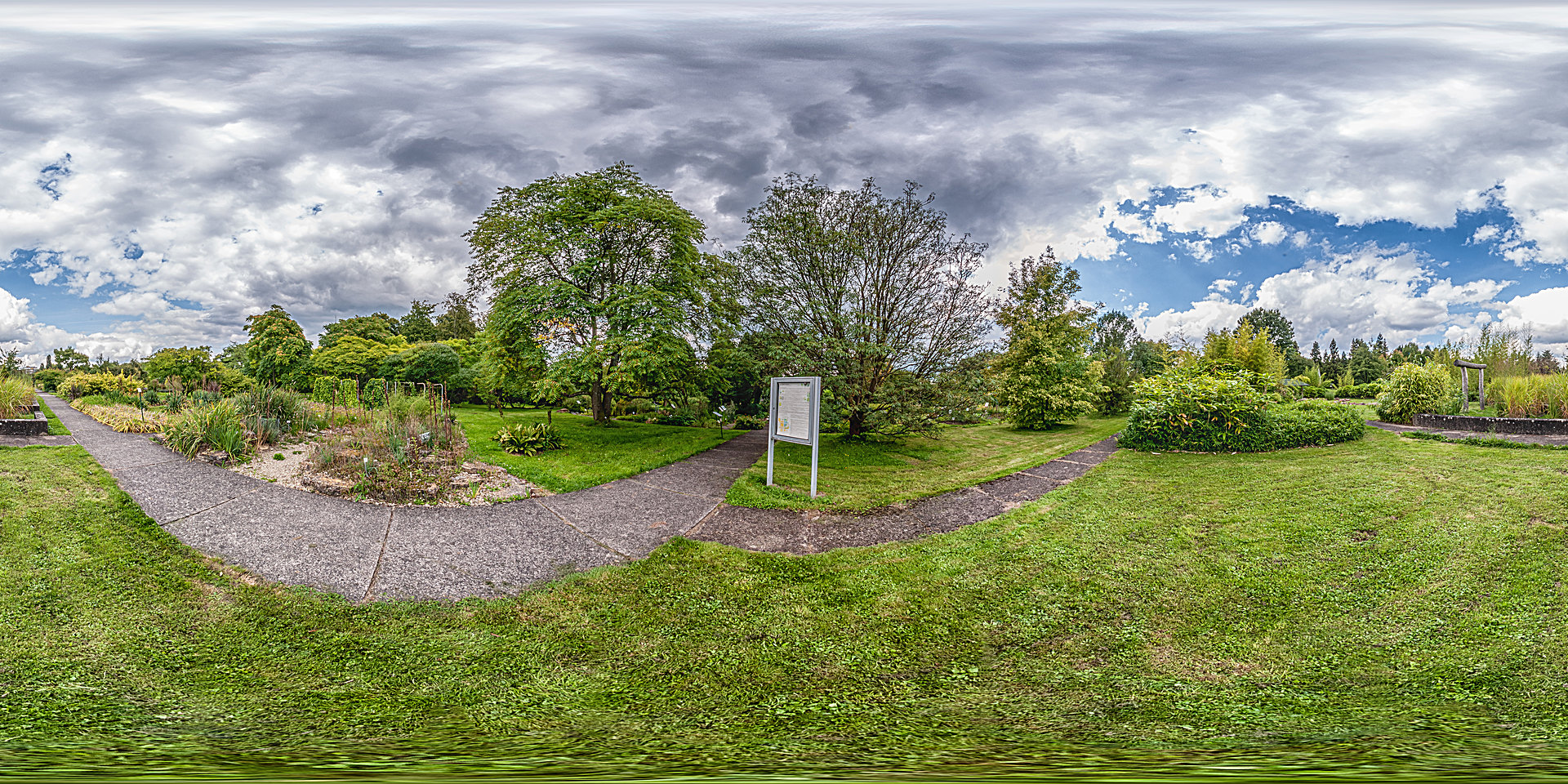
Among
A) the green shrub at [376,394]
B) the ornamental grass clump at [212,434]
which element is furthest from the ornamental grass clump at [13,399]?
the green shrub at [376,394]

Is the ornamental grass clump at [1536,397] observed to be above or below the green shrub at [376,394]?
above

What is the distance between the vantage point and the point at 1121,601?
3.52 meters

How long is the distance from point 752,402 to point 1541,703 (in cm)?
1214

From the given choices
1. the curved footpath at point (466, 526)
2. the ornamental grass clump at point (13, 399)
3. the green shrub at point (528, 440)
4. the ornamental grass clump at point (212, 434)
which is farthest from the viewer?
the ornamental grass clump at point (13, 399)

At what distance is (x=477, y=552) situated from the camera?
445 centimetres

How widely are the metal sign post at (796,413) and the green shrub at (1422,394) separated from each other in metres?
12.3

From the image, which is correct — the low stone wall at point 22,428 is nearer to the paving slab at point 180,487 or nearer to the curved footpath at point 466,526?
the curved footpath at point 466,526

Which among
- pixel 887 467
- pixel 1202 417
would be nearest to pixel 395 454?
pixel 887 467

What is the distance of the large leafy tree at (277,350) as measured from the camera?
725 inches

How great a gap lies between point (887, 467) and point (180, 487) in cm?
808

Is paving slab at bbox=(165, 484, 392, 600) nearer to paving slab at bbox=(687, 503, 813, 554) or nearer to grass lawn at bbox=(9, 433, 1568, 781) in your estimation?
grass lawn at bbox=(9, 433, 1568, 781)

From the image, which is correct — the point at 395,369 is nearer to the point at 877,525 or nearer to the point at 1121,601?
the point at 877,525

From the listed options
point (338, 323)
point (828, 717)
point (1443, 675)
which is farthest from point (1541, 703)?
point (338, 323)

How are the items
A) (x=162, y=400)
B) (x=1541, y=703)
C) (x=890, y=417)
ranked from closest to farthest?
(x=1541, y=703) → (x=890, y=417) → (x=162, y=400)
